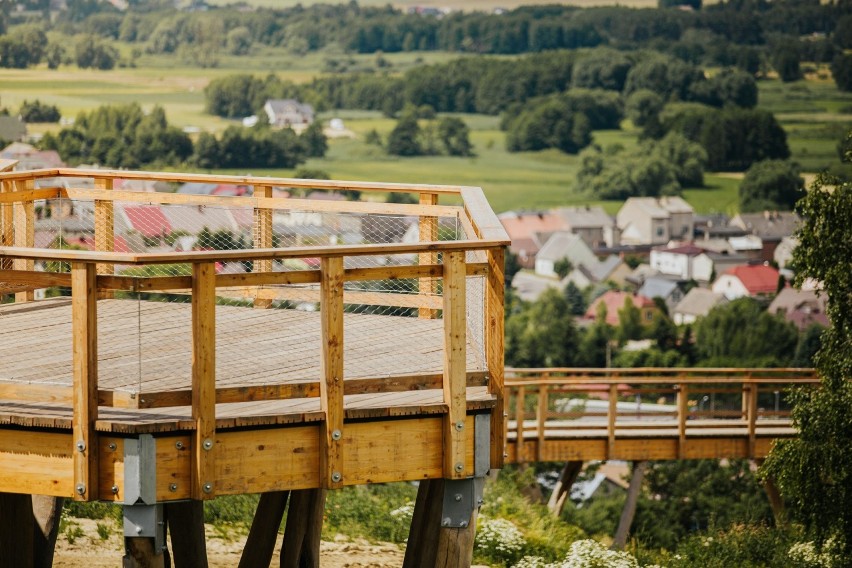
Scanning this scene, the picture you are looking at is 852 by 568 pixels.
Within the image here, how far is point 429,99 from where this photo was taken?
116250 mm

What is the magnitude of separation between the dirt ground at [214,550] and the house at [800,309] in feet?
240

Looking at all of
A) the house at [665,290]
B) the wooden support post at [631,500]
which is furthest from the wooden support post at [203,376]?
the house at [665,290]

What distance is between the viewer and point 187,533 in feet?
22.4

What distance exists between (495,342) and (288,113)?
336 feet

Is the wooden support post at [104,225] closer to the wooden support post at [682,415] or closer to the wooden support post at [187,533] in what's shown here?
the wooden support post at [187,533]

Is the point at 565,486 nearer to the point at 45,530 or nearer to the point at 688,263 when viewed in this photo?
the point at 45,530

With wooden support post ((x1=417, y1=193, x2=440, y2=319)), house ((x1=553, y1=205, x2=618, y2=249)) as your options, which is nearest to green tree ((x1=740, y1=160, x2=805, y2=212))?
house ((x1=553, y1=205, x2=618, y2=249))

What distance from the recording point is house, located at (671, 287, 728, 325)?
3509 inches

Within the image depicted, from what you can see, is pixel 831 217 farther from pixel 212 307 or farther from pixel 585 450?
pixel 212 307

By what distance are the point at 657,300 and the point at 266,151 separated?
92.0ft

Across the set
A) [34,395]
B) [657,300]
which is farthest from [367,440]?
[657,300]

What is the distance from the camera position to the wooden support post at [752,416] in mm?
15812

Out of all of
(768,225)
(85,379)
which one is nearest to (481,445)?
(85,379)

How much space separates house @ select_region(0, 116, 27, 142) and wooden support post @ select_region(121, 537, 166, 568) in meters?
73.8
